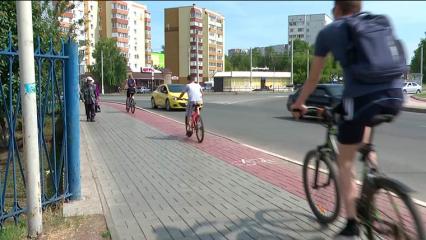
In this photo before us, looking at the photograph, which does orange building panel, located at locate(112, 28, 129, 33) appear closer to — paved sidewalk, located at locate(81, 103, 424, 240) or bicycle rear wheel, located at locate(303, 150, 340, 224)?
paved sidewalk, located at locate(81, 103, 424, 240)

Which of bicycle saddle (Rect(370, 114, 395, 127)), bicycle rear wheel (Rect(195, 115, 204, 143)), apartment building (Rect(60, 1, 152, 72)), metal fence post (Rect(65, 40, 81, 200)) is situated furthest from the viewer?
apartment building (Rect(60, 1, 152, 72))

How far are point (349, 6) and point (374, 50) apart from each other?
1.39ft

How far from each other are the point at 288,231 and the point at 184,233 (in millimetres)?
968

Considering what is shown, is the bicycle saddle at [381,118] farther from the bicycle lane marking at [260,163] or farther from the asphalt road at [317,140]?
the asphalt road at [317,140]

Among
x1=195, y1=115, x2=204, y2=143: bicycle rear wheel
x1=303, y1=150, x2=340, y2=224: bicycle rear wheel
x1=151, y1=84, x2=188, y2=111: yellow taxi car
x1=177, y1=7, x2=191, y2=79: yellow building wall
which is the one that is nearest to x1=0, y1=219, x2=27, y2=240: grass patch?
x1=303, y1=150, x2=340, y2=224: bicycle rear wheel

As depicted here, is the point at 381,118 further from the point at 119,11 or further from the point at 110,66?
the point at 119,11

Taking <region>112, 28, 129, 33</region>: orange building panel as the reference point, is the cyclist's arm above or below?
below

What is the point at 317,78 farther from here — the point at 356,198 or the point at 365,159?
the point at 356,198

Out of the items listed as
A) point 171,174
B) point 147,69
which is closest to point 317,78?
point 171,174

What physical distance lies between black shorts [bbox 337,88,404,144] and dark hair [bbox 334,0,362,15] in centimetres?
63

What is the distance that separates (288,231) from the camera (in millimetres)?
4871

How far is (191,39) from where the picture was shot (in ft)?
434

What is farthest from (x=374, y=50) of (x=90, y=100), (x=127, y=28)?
(x=127, y=28)

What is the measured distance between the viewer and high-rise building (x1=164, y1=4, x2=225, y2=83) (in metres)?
129
